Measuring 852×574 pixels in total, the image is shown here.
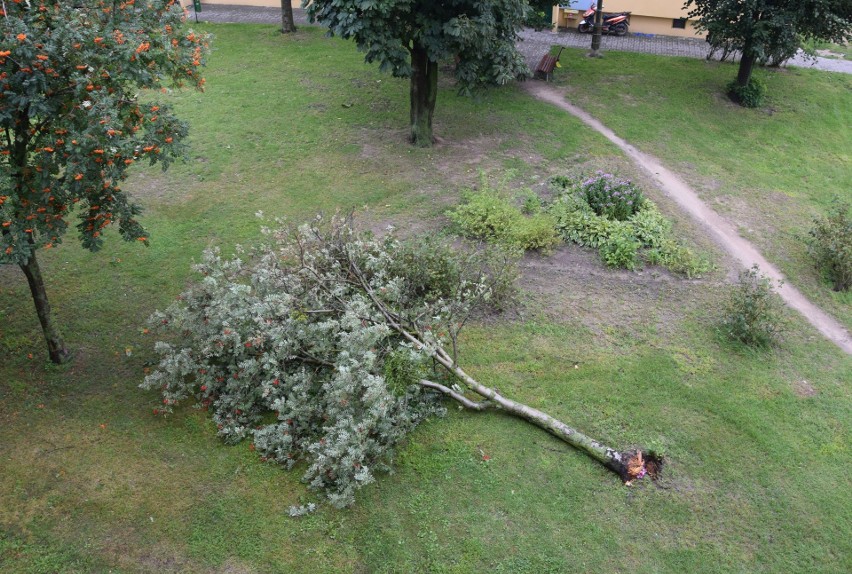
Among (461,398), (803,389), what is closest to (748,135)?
(803,389)

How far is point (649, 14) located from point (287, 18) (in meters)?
12.3

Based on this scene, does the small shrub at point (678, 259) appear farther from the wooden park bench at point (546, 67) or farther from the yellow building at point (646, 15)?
the yellow building at point (646, 15)

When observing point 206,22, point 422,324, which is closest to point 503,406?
point 422,324

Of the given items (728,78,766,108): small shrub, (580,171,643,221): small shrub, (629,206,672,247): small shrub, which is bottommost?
(629,206,672,247): small shrub

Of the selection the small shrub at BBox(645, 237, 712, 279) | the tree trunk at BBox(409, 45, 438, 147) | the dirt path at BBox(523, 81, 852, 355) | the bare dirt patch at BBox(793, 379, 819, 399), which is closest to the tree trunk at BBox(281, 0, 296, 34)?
the dirt path at BBox(523, 81, 852, 355)

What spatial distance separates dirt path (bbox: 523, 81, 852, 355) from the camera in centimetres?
1095

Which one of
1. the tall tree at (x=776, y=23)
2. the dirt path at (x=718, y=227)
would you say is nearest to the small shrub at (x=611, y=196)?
the dirt path at (x=718, y=227)

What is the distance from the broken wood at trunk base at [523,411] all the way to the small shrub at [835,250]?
241 inches

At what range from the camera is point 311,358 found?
27.5ft

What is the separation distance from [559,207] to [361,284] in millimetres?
5176

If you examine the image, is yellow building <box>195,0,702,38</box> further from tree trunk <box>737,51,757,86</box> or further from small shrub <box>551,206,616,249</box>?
small shrub <box>551,206,616,249</box>

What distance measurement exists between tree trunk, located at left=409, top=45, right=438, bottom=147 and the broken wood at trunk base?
22.4ft

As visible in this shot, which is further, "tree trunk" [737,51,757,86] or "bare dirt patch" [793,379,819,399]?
"tree trunk" [737,51,757,86]

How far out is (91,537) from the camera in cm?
688
